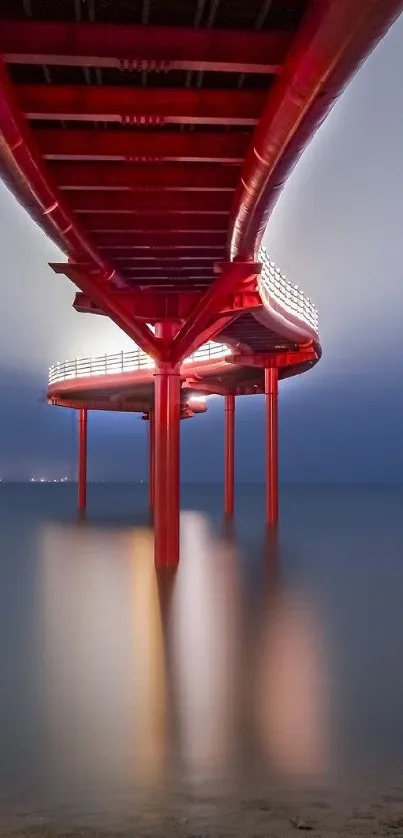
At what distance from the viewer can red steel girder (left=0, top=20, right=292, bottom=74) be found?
4805 millimetres

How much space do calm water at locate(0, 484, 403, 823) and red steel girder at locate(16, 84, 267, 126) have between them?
5.21m

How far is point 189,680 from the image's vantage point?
318 inches

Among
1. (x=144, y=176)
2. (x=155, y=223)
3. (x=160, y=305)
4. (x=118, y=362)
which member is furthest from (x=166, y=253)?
(x=118, y=362)

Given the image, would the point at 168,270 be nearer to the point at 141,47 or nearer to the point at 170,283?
the point at 170,283

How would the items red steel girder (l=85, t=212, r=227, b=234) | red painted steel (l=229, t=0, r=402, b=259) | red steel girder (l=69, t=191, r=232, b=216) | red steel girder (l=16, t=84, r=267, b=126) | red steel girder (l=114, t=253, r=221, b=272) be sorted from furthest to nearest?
red steel girder (l=114, t=253, r=221, b=272), red steel girder (l=85, t=212, r=227, b=234), red steel girder (l=69, t=191, r=232, b=216), red steel girder (l=16, t=84, r=267, b=126), red painted steel (l=229, t=0, r=402, b=259)

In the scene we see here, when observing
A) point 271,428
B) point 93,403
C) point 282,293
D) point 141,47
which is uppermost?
point 282,293

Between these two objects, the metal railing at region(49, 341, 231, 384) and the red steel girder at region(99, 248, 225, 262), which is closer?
the red steel girder at region(99, 248, 225, 262)

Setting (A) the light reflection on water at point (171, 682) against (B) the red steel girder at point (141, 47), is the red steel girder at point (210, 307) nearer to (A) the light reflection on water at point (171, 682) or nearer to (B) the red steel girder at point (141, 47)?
(A) the light reflection on water at point (171, 682)

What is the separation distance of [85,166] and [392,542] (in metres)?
21.7

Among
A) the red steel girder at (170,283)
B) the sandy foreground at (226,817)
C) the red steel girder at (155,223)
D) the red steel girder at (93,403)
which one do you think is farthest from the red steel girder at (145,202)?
the red steel girder at (93,403)

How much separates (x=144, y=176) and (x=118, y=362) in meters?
20.9

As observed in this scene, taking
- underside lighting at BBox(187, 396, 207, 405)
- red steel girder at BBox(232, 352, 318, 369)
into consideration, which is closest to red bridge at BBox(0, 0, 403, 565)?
red steel girder at BBox(232, 352, 318, 369)

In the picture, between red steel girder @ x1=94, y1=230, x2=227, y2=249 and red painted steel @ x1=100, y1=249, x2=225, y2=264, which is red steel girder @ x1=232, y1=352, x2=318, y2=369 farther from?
red steel girder @ x1=94, y1=230, x2=227, y2=249

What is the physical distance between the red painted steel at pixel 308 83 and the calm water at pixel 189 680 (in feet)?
15.7
